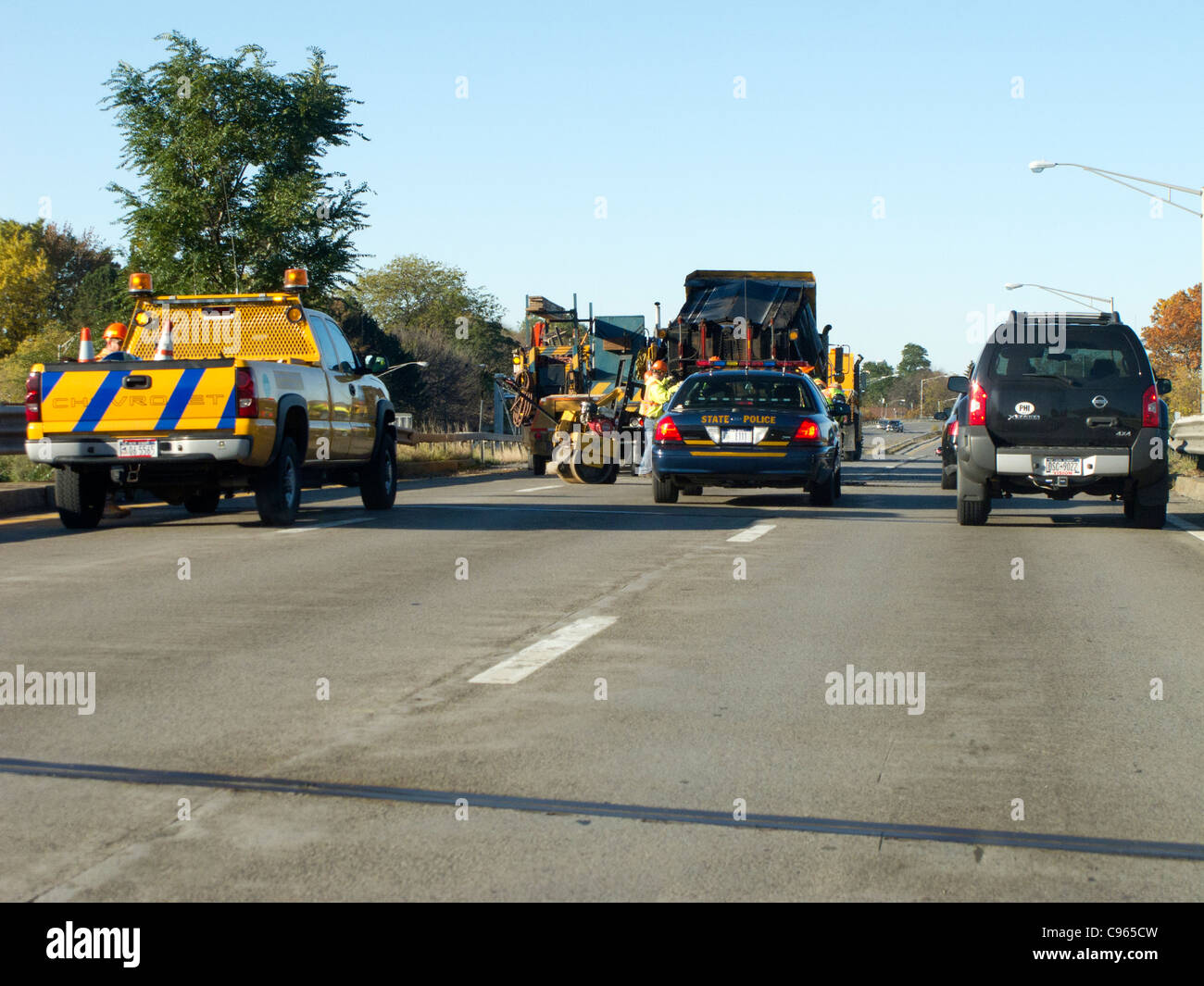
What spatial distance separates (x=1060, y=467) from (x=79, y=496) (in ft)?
30.1

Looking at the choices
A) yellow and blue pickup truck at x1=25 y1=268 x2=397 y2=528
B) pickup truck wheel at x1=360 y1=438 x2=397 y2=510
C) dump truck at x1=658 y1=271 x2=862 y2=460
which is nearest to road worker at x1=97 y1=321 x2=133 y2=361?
yellow and blue pickup truck at x1=25 y1=268 x2=397 y2=528

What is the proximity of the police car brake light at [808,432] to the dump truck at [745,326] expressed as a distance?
343 inches

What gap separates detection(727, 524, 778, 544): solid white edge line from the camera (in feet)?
47.0

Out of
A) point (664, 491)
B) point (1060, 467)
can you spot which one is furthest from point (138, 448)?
point (1060, 467)

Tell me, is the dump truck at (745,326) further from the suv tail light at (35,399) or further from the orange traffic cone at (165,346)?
the suv tail light at (35,399)

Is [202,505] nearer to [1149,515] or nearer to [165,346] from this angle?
[165,346]

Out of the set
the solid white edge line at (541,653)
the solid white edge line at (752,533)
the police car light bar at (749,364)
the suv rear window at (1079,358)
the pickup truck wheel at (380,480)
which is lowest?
the solid white edge line at (541,653)

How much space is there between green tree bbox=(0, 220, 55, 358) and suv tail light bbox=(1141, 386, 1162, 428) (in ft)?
262

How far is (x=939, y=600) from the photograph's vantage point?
10148mm

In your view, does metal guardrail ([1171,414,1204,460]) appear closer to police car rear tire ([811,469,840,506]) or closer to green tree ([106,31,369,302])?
police car rear tire ([811,469,840,506])

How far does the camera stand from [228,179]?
44719 millimetres

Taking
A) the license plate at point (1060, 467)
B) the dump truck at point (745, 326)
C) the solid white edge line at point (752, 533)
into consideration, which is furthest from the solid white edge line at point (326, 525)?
the dump truck at point (745, 326)

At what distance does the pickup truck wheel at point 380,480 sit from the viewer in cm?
1755
